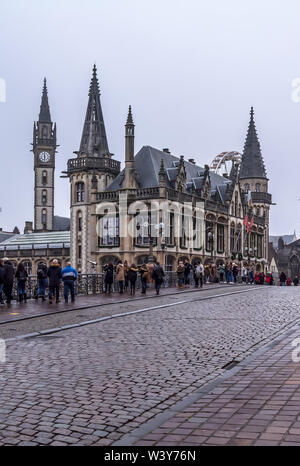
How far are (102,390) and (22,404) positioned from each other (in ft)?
3.43

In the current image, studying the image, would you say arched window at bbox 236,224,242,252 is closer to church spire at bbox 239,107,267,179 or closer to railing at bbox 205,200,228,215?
railing at bbox 205,200,228,215

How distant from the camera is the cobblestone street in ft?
18.2

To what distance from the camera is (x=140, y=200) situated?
51.8 m

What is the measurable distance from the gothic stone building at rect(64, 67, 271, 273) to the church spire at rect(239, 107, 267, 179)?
2410 cm

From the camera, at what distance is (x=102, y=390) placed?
712 centimetres

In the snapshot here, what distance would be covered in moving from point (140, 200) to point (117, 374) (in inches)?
1734

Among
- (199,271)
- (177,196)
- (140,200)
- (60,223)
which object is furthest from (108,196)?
(60,223)

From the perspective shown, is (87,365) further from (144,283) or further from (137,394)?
(144,283)

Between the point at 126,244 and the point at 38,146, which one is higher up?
the point at 38,146

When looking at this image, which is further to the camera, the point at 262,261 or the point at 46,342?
the point at 262,261

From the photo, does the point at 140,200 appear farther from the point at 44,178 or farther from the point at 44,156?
the point at 44,156

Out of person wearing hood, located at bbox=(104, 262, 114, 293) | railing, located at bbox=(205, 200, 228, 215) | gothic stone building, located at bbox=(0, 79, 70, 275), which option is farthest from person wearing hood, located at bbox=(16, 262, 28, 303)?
gothic stone building, located at bbox=(0, 79, 70, 275)
